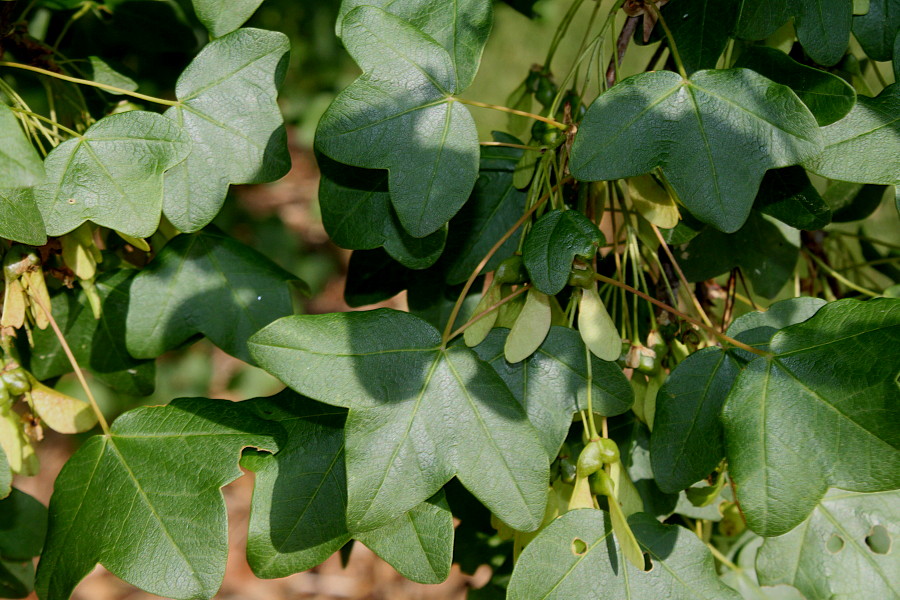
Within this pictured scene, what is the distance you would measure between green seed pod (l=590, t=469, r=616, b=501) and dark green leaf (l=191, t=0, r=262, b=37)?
0.65m

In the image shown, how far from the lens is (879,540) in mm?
962

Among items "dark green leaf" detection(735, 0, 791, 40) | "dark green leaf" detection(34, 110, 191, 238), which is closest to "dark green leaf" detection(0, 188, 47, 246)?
"dark green leaf" detection(34, 110, 191, 238)

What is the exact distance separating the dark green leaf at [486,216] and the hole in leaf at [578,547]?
36 centimetres

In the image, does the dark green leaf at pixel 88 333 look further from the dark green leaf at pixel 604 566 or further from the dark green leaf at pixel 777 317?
the dark green leaf at pixel 777 317

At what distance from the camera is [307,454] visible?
2.82ft

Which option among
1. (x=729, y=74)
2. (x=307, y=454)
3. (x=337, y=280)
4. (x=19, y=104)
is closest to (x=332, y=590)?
(x=337, y=280)

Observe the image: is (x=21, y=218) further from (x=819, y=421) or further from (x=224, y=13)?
(x=819, y=421)

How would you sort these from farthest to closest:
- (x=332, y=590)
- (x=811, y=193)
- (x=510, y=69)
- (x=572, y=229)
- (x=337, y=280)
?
(x=337, y=280) < (x=510, y=69) < (x=332, y=590) < (x=811, y=193) < (x=572, y=229)

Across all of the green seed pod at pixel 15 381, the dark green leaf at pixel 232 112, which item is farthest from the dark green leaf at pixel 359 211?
the green seed pod at pixel 15 381

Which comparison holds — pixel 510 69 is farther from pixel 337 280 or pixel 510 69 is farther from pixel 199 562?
pixel 199 562

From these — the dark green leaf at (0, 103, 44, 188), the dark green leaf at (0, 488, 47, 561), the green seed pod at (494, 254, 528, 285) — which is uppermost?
the dark green leaf at (0, 103, 44, 188)

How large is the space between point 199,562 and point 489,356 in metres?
0.37

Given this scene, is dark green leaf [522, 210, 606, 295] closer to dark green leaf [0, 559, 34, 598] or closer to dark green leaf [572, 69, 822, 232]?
dark green leaf [572, 69, 822, 232]

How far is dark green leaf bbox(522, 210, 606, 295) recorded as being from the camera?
727 millimetres
